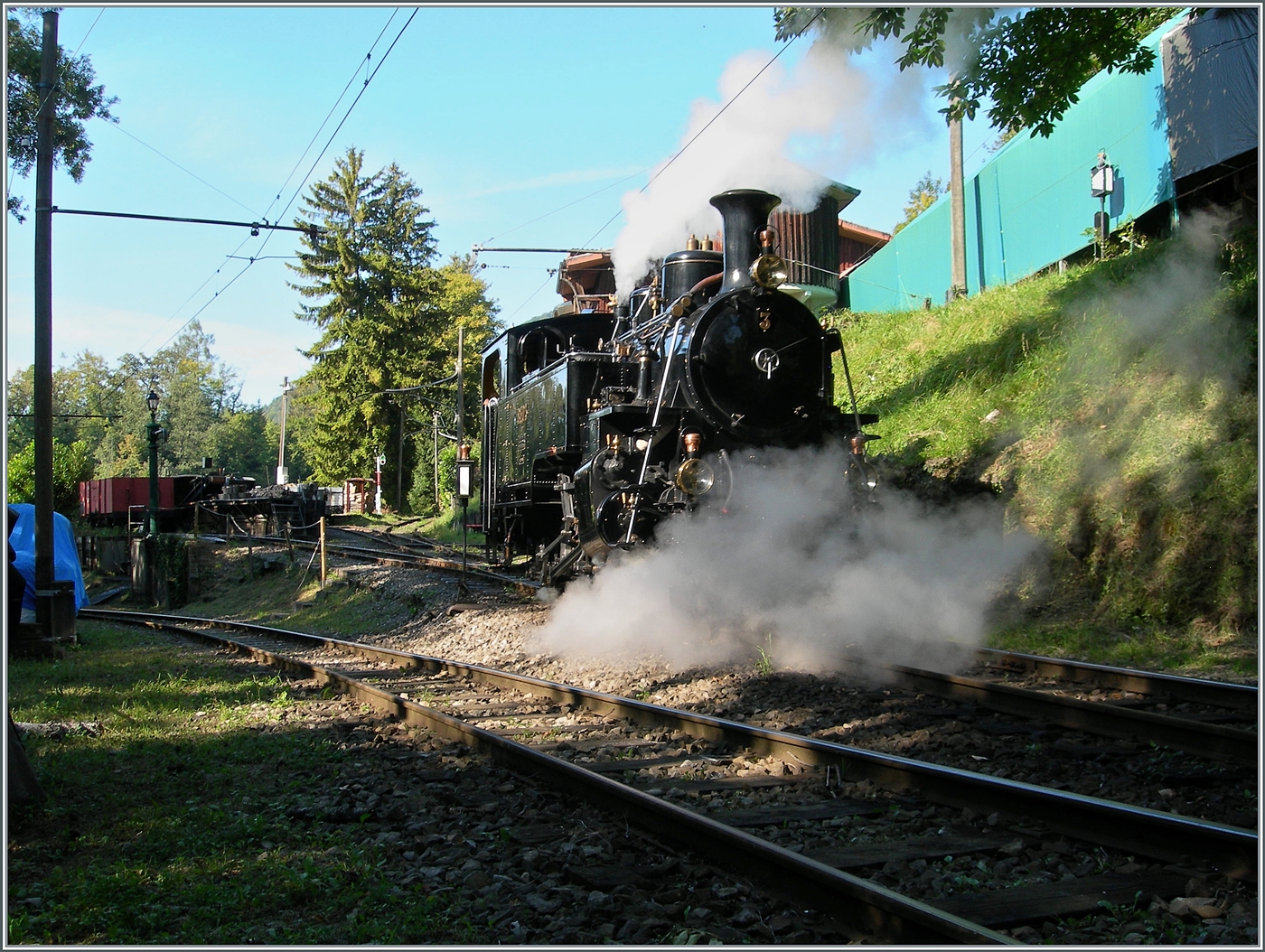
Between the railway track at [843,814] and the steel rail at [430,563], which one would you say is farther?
the steel rail at [430,563]

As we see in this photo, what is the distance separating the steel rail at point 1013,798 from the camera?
3.12m

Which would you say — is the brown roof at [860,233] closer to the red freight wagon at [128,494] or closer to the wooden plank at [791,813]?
the red freight wagon at [128,494]

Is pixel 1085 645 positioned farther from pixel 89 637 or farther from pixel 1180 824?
pixel 89 637

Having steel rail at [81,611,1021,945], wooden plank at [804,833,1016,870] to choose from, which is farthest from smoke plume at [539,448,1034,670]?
wooden plank at [804,833,1016,870]

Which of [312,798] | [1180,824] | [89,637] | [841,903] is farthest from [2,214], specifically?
[89,637]

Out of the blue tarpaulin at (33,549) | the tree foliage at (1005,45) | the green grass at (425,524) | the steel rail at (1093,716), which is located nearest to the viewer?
the steel rail at (1093,716)

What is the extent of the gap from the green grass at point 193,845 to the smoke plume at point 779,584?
2.71 m

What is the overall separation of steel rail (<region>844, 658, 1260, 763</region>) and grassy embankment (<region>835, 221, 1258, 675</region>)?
183cm

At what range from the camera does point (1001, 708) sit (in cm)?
553

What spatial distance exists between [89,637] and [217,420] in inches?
2972

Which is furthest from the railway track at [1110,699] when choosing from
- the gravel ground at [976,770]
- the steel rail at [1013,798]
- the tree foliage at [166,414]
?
the tree foliage at [166,414]

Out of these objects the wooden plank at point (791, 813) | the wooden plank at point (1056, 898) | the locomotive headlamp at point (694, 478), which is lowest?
the wooden plank at point (791, 813)

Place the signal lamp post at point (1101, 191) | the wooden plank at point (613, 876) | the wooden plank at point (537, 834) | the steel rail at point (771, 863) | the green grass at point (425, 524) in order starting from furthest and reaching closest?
the green grass at point (425, 524), the signal lamp post at point (1101, 191), the wooden plank at point (537, 834), the wooden plank at point (613, 876), the steel rail at point (771, 863)

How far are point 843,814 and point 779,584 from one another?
3.60m
